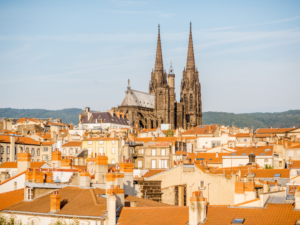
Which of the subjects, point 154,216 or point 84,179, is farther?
point 84,179

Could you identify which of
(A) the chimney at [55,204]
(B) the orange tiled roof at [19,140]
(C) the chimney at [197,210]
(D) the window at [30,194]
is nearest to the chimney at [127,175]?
(D) the window at [30,194]

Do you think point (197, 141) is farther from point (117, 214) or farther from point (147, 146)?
point (117, 214)

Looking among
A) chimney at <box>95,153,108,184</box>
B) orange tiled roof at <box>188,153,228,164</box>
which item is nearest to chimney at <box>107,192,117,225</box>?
chimney at <box>95,153,108,184</box>

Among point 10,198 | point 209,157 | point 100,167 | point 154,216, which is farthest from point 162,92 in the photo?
point 154,216

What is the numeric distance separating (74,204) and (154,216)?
3.87 m

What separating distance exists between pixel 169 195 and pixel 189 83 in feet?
552

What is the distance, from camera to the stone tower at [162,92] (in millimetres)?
183875

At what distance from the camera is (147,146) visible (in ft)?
214

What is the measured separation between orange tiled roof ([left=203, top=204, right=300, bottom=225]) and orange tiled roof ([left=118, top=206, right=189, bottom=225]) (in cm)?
108

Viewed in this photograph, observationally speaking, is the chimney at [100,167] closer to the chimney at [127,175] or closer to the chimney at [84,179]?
the chimney at [127,175]

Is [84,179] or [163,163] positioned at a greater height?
[84,179]

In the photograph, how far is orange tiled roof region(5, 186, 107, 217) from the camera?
2208 centimetres

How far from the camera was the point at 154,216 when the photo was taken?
20859 mm

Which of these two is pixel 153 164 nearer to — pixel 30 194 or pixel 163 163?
pixel 163 163
